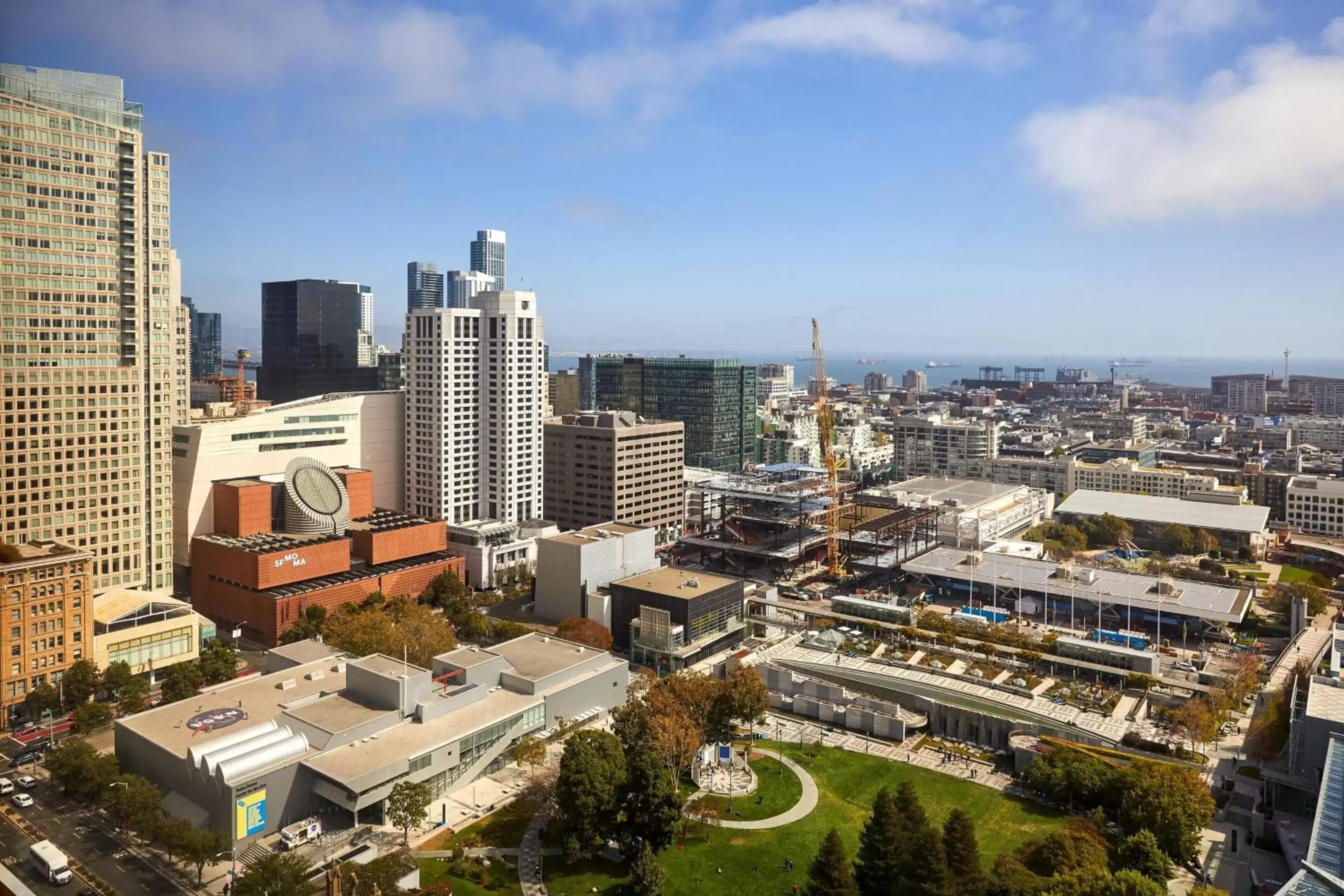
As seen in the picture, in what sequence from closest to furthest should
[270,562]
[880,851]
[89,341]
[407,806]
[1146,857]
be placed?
[880,851] → [1146,857] → [407,806] → [89,341] → [270,562]

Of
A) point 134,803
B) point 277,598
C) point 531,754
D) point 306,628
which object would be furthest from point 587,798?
point 277,598

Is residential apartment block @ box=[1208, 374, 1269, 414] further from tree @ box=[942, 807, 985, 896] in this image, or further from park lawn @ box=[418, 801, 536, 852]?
park lawn @ box=[418, 801, 536, 852]

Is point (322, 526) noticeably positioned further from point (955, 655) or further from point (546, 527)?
point (955, 655)

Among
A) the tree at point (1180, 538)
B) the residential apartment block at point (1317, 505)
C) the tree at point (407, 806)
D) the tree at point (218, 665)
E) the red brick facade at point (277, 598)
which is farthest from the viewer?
the residential apartment block at point (1317, 505)

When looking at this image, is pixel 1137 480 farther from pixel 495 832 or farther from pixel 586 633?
pixel 495 832

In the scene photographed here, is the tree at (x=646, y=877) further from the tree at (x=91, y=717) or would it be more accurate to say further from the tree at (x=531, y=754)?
the tree at (x=91, y=717)

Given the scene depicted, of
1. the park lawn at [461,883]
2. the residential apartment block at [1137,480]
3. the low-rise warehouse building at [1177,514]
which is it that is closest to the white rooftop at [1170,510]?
the low-rise warehouse building at [1177,514]

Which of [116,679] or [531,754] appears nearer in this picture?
[531,754]
